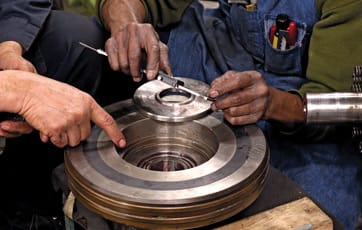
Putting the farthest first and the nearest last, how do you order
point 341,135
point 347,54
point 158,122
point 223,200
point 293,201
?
point 341,135 → point 347,54 → point 158,122 → point 293,201 → point 223,200

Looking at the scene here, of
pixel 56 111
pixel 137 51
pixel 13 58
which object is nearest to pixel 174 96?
pixel 137 51

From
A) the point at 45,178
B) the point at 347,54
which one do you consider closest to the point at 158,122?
the point at 347,54

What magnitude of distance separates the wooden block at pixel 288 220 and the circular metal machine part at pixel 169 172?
1.7 inches

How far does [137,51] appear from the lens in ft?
4.57

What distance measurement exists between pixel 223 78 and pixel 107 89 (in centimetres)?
74

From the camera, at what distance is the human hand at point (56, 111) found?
115cm

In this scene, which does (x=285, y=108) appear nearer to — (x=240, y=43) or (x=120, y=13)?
(x=240, y=43)

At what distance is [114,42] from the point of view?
1468mm

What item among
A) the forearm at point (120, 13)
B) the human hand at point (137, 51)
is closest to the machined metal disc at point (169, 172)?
the human hand at point (137, 51)

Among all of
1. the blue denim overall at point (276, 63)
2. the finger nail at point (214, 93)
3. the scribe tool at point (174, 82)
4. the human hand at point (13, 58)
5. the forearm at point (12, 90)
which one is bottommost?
the blue denim overall at point (276, 63)

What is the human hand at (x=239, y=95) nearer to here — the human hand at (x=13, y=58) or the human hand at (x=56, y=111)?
the human hand at (x=56, y=111)

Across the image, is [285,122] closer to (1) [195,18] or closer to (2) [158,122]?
(2) [158,122]

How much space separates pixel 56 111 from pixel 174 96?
374 mm

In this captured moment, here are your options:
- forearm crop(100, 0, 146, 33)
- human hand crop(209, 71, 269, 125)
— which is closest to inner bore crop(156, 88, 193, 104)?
human hand crop(209, 71, 269, 125)
